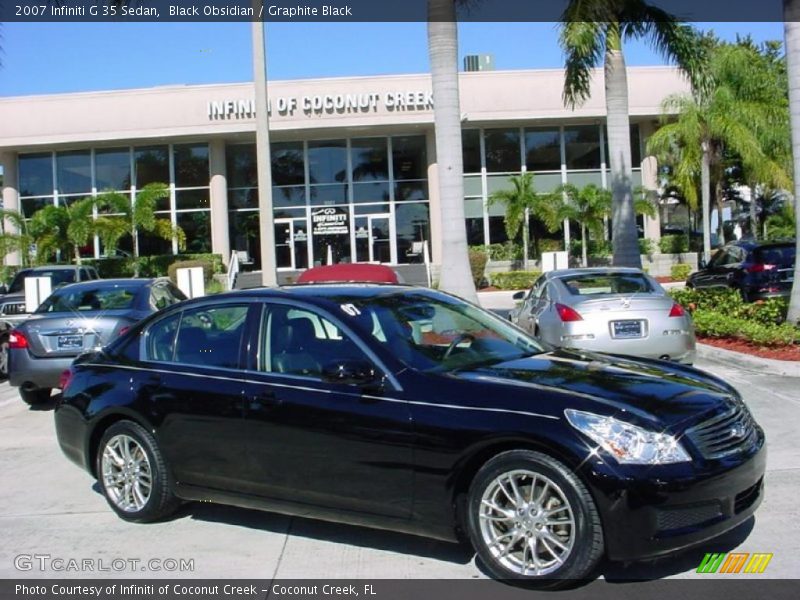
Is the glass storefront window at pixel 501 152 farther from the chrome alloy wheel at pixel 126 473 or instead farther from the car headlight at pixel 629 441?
the car headlight at pixel 629 441

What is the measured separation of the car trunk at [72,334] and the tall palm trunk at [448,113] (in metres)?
6.74

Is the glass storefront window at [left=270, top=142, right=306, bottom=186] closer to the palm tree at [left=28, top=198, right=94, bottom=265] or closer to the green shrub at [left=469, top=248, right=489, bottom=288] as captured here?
the palm tree at [left=28, top=198, right=94, bottom=265]

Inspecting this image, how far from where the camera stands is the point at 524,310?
13.0 m

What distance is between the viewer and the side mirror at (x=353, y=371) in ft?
16.2

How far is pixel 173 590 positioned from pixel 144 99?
103ft

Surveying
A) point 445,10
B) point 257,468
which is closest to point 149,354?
point 257,468

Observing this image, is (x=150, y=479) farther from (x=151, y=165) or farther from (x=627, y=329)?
(x=151, y=165)

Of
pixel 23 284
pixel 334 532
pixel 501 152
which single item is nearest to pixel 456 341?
pixel 334 532

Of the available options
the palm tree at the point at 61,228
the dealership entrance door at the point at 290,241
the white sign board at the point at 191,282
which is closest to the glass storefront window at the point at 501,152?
the dealership entrance door at the point at 290,241

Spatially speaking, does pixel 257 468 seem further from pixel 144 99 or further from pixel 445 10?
pixel 144 99

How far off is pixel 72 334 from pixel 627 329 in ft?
21.4

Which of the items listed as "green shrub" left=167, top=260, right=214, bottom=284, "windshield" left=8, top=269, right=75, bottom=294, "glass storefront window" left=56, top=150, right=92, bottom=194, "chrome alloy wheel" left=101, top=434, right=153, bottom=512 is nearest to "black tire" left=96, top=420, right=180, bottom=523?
"chrome alloy wheel" left=101, top=434, right=153, bottom=512

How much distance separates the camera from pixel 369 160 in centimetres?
3478

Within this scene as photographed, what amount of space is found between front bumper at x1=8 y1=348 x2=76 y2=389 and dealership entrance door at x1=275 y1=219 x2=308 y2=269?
24.5 meters
